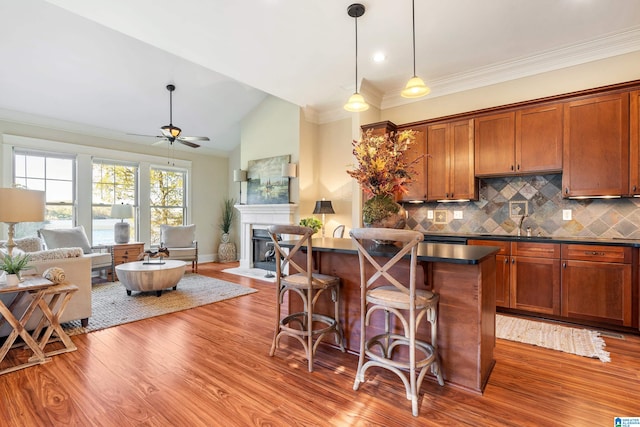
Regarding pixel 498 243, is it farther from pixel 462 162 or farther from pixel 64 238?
pixel 64 238

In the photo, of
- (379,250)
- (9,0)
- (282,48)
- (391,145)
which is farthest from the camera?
(282,48)

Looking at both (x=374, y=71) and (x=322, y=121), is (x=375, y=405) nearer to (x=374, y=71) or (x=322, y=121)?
(x=374, y=71)

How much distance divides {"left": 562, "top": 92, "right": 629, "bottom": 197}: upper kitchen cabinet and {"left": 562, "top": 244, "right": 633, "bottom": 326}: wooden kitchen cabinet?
0.69m

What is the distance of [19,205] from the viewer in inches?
98.9

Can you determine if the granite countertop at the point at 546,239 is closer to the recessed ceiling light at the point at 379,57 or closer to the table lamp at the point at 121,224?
the recessed ceiling light at the point at 379,57

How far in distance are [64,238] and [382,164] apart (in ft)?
17.6

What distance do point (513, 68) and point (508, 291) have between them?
2856mm

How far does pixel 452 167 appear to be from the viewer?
4219mm

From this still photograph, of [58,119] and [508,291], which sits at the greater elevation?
[58,119]

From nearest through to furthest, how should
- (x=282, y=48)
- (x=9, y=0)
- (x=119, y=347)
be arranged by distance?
(x=119, y=347) → (x=9, y=0) → (x=282, y=48)

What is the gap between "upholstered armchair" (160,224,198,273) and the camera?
6117mm

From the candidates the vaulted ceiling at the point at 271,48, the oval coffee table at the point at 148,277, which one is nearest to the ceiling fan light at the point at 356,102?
the vaulted ceiling at the point at 271,48

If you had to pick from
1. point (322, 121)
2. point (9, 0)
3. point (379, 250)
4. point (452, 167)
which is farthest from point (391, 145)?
point (9, 0)

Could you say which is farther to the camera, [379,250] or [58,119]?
[58,119]
